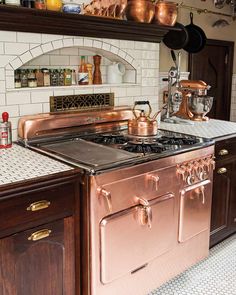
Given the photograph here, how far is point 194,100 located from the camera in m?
2.91

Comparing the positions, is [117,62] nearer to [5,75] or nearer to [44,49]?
[44,49]

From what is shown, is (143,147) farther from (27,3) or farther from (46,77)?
(27,3)

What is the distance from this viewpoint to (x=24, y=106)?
2.13 metres

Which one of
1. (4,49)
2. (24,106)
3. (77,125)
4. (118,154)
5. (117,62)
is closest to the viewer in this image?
(118,154)

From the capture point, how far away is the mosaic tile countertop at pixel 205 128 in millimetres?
2537

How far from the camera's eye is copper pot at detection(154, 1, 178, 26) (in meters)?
2.52

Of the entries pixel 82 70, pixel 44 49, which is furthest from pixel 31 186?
pixel 82 70

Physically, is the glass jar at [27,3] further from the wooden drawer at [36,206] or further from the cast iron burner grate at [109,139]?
the wooden drawer at [36,206]

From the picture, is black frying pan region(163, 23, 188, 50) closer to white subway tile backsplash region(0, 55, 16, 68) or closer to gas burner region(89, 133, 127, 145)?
gas burner region(89, 133, 127, 145)

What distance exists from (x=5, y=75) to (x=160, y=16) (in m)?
1.21

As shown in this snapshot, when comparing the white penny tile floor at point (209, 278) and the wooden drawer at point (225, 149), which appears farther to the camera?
the wooden drawer at point (225, 149)

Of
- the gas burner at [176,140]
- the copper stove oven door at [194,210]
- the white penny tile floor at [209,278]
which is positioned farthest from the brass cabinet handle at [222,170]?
the white penny tile floor at [209,278]

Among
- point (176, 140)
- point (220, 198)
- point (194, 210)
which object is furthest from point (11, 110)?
point (220, 198)

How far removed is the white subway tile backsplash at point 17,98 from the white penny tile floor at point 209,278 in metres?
1.40
